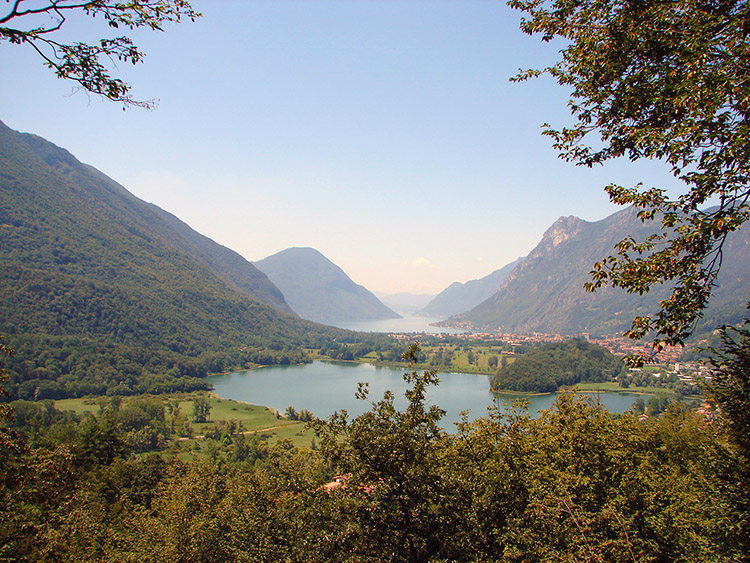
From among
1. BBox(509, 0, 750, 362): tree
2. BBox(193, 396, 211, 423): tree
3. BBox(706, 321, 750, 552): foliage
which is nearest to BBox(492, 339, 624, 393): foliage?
BBox(193, 396, 211, 423): tree

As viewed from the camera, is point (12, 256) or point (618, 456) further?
point (12, 256)

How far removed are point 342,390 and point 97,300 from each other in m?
75.6

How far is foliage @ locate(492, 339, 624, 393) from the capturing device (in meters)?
78.0

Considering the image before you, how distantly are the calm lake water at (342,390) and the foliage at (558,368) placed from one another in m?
4.65

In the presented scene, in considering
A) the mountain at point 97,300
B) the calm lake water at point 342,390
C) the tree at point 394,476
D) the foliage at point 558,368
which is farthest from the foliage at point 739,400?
the mountain at point 97,300

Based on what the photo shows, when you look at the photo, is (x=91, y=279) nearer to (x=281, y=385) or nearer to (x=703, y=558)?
(x=281, y=385)

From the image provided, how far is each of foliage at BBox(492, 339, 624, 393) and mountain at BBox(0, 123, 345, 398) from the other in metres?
64.2

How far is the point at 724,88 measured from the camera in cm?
399

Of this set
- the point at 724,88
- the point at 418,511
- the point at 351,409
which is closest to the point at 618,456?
the point at 418,511

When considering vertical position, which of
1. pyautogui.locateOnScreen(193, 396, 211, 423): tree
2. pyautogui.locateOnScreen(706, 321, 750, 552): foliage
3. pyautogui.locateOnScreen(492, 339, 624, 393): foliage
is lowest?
pyautogui.locateOnScreen(193, 396, 211, 423): tree

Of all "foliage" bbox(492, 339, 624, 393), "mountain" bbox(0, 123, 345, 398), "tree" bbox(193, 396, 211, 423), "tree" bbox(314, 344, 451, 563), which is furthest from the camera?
"mountain" bbox(0, 123, 345, 398)

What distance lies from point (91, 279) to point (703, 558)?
146 m

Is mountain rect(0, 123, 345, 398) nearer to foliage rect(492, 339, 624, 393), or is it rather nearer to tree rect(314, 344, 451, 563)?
foliage rect(492, 339, 624, 393)

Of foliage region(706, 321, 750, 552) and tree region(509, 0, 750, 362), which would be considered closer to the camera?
tree region(509, 0, 750, 362)
